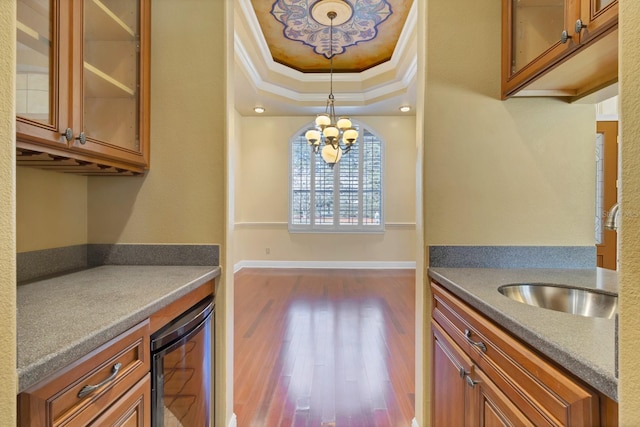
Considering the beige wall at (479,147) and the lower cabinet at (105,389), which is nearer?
the lower cabinet at (105,389)

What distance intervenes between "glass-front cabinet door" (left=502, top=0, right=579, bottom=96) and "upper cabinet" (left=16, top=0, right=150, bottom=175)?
1.83 metres

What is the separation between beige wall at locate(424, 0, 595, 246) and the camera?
5.78 feet

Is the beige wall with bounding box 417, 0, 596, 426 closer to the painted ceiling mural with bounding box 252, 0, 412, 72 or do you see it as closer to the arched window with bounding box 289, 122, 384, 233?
the painted ceiling mural with bounding box 252, 0, 412, 72

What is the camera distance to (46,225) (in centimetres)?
161

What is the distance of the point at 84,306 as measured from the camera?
1.06 meters

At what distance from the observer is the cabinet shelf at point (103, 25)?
1383 mm

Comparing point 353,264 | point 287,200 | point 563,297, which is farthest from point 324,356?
point 287,200

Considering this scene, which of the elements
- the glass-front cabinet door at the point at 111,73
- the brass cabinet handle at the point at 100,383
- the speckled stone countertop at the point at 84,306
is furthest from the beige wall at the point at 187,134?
the brass cabinet handle at the point at 100,383

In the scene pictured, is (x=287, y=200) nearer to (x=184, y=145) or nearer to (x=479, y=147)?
(x=184, y=145)

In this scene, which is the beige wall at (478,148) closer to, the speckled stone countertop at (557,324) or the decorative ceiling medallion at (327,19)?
the speckled stone countertop at (557,324)

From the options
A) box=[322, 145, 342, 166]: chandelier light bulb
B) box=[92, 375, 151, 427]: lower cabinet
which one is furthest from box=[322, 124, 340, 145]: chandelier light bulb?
box=[92, 375, 151, 427]: lower cabinet

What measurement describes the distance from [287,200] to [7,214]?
638 cm

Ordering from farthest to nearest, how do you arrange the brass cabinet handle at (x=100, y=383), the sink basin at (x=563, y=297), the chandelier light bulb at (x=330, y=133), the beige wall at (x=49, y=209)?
the chandelier light bulb at (x=330, y=133), the beige wall at (x=49, y=209), the sink basin at (x=563, y=297), the brass cabinet handle at (x=100, y=383)

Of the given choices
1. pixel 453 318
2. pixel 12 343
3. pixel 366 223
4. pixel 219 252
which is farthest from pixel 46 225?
pixel 366 223
